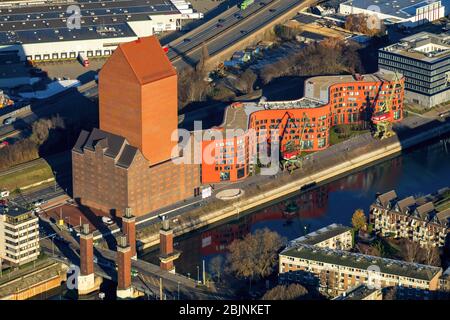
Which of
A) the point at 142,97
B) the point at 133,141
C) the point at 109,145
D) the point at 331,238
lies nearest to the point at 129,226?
the point at 133,141

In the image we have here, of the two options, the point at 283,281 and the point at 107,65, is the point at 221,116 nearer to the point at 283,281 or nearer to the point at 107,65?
the point at 107,65

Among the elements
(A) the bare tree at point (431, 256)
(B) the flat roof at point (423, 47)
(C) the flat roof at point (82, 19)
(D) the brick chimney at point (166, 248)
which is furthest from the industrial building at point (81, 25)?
(A) the bare tree at point (431, 256)

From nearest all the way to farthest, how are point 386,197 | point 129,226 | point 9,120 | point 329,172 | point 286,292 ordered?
point 286,292 < point 129,226 < point 386,197 < point 329,172 < point 9,120

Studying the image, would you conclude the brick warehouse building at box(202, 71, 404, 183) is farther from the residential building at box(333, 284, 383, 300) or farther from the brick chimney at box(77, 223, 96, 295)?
the residential building at box(333, 284, 383, 300)

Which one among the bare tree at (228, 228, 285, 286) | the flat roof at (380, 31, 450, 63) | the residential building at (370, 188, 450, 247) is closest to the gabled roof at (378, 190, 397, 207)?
the residential building at (370, 188, 450, 247)

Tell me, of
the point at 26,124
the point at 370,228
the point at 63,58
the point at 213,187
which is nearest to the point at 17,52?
the point at 63,58

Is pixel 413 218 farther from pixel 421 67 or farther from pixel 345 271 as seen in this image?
pixel 421 67
